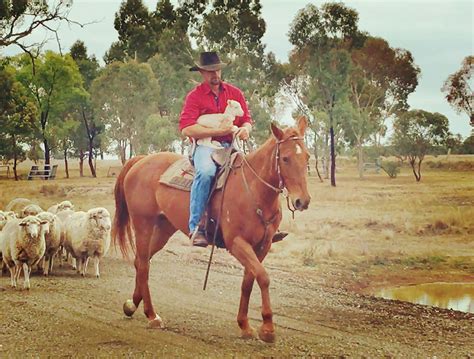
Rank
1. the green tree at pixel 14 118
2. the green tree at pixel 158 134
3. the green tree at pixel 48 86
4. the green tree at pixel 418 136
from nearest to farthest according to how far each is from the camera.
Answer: the green tree at pixel 14 118 → the green tree at pixel 48 86 → the green tree at pixel 158 134 → the green tree at pixel 418 136

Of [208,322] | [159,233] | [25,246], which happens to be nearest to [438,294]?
[208,322]

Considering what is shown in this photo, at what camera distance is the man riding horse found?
655 cm

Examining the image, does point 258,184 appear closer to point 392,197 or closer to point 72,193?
point 72,193

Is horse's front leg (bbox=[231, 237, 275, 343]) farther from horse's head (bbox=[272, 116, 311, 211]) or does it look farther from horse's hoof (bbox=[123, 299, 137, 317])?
horse's hoof (bbox=[123, 299, 137, 317])

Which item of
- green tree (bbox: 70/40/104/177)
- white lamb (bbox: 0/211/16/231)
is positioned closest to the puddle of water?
white lamb (bbox: 0/211/16/231)

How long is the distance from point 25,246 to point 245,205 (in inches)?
205

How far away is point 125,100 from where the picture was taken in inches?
1148

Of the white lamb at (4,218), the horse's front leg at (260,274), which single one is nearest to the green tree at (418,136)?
the white lamb at (4,218)

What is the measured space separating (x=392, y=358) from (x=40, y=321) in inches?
164

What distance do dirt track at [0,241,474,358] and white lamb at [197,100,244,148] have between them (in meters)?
2.13

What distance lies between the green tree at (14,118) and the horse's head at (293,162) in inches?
678

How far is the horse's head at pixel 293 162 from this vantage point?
575 cm

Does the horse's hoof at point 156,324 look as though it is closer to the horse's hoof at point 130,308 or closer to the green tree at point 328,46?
the horse's hoof at point 130,308

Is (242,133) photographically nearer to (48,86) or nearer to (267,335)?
(267,335)
